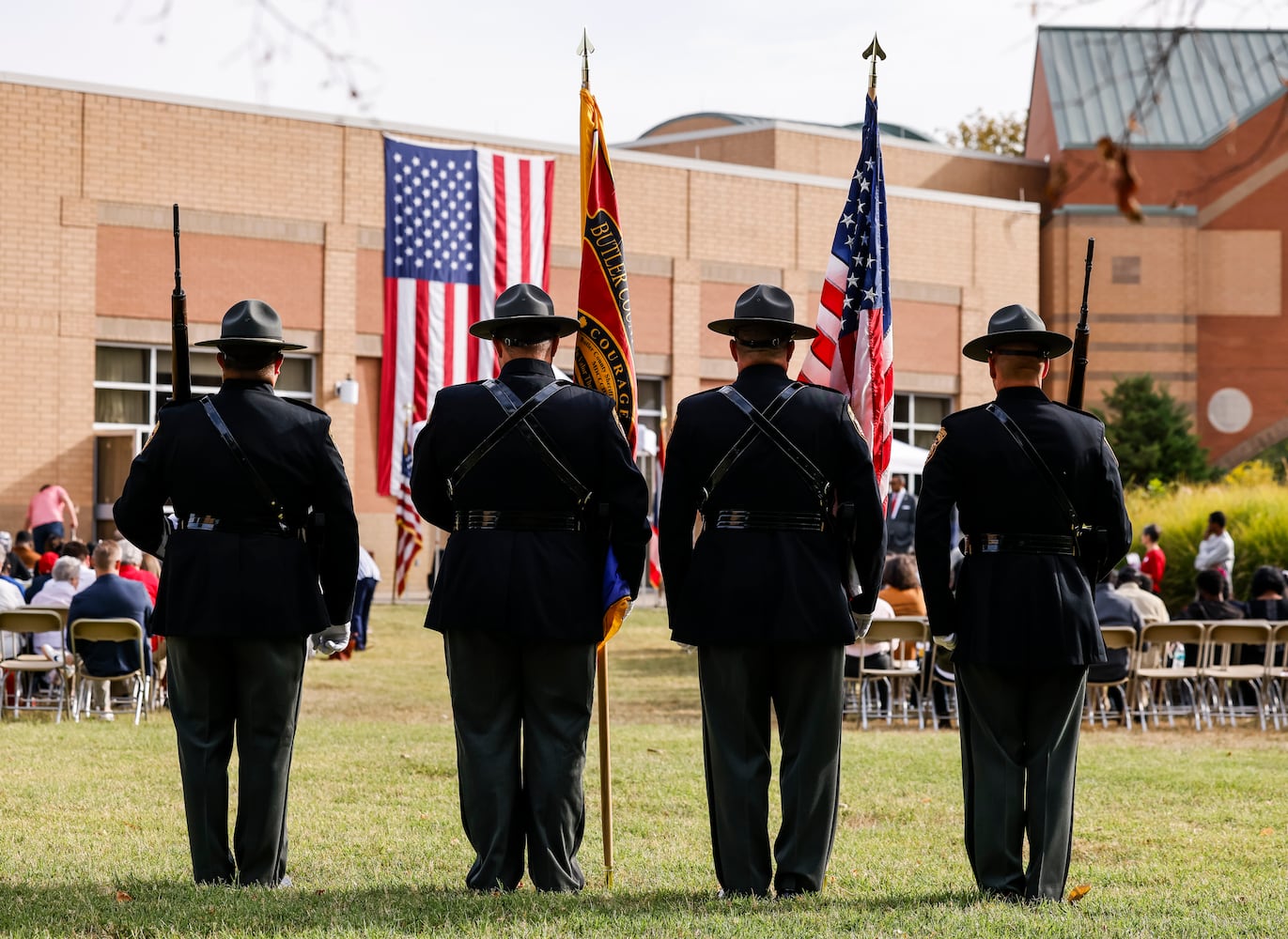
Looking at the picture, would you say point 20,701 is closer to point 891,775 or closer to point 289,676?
point 891,775

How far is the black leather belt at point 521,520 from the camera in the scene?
5730 mm

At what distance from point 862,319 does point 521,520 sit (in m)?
2.79

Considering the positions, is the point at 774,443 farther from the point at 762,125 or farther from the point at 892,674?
the point at 762,125

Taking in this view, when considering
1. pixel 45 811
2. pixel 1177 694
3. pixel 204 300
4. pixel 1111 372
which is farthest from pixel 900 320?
pixel 45 811

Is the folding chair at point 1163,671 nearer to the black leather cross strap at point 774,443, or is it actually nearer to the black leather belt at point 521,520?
the black leather cross strap at point 774,443

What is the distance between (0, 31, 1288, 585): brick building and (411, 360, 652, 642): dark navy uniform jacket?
1606 centimetres

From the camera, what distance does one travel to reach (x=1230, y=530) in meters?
19.7

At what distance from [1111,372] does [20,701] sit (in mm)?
31034

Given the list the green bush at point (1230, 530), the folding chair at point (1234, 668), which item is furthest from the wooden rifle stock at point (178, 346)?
the green bush at point (1230, 530)

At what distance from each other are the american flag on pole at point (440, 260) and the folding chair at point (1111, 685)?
33.7ft

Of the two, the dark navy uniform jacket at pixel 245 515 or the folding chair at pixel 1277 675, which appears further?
the folding chair at pixel 1277 675

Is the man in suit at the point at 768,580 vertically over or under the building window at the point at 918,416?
under

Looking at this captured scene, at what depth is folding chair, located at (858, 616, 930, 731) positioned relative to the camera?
40.5 feet

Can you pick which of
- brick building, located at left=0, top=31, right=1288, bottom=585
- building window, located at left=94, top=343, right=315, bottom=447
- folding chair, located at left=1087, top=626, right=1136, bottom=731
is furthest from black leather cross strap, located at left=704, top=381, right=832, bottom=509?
building window, located at left=94, top=343, right=315, bottom=447
